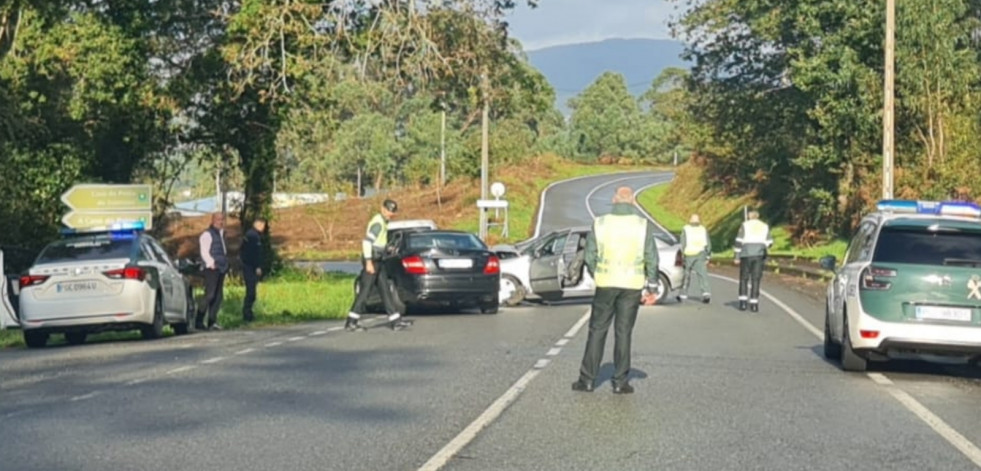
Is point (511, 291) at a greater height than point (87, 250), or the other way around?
point (87, 250)

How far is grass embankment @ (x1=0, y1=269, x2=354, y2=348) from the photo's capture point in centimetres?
2244

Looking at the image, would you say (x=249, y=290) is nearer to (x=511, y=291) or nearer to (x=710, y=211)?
(x=511, y=291)

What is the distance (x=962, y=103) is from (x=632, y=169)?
7889 centimetres

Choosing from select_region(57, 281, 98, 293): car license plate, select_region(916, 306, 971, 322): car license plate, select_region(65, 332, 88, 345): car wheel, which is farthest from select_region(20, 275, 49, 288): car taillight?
select_region(916, 306, 971, 322): car license plate

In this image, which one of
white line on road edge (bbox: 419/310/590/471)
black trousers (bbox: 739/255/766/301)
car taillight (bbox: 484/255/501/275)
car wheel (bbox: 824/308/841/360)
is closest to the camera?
white line on road edge (bbox: 419/310/590/471)

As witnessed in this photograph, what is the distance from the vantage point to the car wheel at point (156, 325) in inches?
789

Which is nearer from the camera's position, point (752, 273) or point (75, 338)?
point (75, 338)

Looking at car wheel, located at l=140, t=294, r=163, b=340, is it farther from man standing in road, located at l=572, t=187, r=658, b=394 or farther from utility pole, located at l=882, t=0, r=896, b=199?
utility pole, located at l=882, t=0, r=896, b=199

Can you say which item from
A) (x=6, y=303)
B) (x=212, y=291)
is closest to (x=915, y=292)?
(x=212, y=291)

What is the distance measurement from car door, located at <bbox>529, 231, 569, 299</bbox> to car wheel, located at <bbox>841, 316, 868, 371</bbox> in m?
11.2

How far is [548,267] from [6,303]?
9.32 m

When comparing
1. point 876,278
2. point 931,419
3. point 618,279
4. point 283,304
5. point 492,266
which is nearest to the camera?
point 931,419

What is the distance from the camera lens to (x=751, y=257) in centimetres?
2584

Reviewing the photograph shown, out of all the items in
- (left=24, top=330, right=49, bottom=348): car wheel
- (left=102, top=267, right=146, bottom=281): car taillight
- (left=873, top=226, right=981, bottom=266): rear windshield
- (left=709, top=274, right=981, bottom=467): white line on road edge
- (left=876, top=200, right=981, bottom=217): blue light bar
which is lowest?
(left=24, top=330, right=49, bottom=348): car wheel
